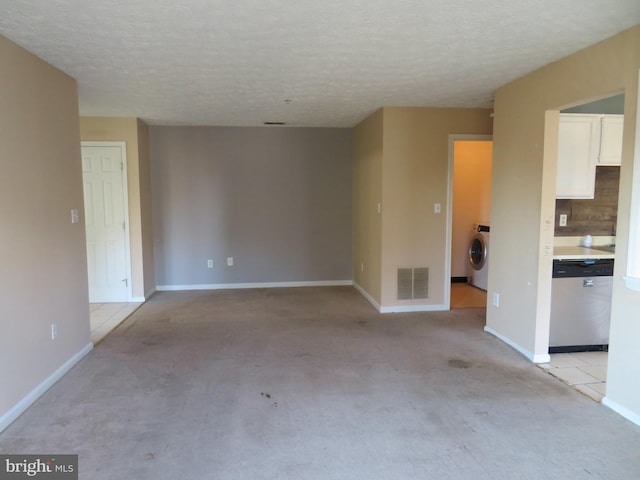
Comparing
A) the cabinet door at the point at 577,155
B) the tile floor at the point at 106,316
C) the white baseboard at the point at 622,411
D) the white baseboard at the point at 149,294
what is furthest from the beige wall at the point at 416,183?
the white baseboard at the point at 149,294

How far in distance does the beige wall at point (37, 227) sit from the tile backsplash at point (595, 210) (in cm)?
427

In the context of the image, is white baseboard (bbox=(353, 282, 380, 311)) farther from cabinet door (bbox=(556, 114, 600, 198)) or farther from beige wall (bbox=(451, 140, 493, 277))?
cabinet door (bbox=(556, 114, 600, 198))

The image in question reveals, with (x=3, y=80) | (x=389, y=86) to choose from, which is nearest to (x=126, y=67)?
(x=3, y=80)

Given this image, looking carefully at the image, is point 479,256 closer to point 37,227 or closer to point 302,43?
point 302,43

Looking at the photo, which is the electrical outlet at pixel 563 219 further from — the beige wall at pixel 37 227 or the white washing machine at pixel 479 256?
the beige wall at pixel 37 227

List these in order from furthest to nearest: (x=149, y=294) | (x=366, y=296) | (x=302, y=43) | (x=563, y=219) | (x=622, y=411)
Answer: (x=149, y=294) → (x=366, y=296) → (x=563, y=219) → (x=302, y=43) → (x=622, y=411)

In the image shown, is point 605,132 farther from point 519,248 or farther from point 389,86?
point 389,86

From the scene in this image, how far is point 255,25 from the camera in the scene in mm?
2371

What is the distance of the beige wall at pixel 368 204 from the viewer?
4855 mm

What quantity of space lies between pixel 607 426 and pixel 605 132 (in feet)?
7.73

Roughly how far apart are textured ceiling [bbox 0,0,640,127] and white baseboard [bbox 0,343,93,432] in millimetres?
2248

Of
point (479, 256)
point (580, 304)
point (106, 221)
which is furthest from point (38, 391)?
point (479, 256)

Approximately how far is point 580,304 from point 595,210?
3.38ft

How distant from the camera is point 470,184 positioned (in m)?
6.24
